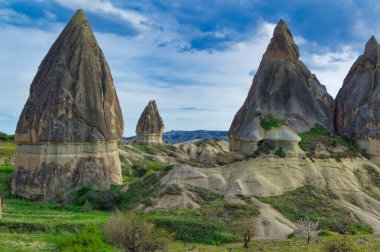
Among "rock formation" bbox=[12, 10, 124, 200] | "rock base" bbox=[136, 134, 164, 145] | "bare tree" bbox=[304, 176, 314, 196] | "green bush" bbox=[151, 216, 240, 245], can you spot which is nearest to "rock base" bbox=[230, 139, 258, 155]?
"bare tree" bbox=[304, 176, 314, 196]

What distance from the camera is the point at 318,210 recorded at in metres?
34.7

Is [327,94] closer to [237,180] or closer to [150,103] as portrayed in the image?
[237,180]

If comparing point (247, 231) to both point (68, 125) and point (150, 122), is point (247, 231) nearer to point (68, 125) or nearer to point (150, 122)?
point (68, 125)

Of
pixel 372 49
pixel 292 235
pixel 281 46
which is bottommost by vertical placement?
pixel 292 235

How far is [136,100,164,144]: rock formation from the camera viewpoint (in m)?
99.6

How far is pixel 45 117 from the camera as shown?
4062 centimetres

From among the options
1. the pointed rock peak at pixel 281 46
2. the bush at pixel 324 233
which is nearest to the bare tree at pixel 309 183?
the bush at pixel 324 233

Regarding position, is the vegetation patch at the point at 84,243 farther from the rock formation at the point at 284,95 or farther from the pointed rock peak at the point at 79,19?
the pointed rock peak at the point at 79,19

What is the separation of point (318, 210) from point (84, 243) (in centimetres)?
1931

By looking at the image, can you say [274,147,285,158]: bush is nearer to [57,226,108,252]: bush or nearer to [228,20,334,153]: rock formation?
[228,20,334,153]: rock formation

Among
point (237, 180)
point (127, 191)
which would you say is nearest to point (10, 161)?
point (127, 191)

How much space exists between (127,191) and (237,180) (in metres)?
9.70

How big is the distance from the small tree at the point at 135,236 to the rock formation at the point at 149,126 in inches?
2993

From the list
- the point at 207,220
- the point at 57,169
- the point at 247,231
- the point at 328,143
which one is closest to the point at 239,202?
the point at 207,220
